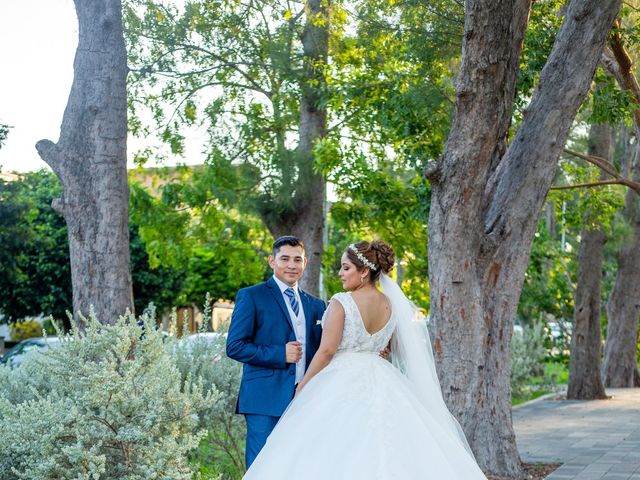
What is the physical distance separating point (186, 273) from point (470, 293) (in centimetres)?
3723

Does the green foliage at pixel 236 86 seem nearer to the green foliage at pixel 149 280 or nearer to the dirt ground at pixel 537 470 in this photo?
the dirt ground at pixel 537 470

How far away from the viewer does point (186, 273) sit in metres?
47.0

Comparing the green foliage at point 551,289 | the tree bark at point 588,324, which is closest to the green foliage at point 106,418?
the tree bark at point 588,324

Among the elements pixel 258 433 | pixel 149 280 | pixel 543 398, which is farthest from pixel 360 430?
pixel 149 280

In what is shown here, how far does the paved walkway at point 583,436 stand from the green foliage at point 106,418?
5273 millimetres

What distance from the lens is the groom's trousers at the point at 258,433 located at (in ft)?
21.5

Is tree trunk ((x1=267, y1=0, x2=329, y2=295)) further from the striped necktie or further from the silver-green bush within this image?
the striped necktie

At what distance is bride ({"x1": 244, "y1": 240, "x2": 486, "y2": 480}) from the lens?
614 cm

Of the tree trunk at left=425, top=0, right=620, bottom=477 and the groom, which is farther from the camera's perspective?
the tree trunk at left=425, top=0, right=620, bottom=477

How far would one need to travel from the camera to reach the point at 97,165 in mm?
9484

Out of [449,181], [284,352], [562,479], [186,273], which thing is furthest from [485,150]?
[186,273]

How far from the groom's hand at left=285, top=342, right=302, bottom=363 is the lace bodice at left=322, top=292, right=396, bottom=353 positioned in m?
0.23

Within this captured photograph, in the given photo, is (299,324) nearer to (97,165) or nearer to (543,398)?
(97,165)

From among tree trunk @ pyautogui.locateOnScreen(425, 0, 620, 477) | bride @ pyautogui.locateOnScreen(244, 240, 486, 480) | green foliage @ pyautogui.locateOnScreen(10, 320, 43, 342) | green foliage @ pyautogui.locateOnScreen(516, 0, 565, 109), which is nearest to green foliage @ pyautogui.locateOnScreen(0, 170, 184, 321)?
green foliage @ pyautogui.locateOnScreen(10, 320, 43, 342)
